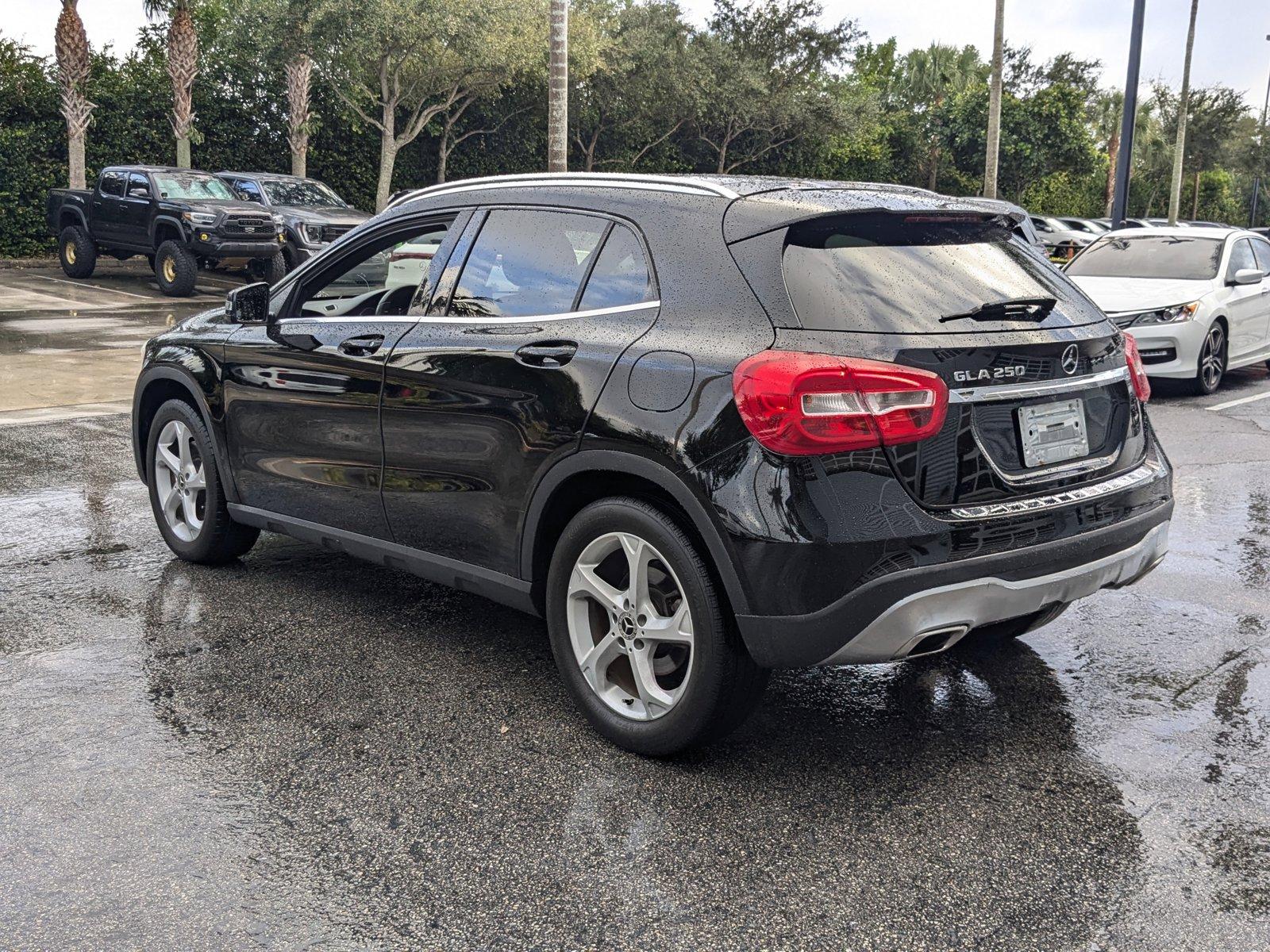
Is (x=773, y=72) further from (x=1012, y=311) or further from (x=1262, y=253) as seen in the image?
(x=1012, y=311)

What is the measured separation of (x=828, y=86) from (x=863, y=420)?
38875 mm

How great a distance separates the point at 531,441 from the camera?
4062 millimetres

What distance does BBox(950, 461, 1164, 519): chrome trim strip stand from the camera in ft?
11.6

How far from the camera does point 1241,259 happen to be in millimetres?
12938

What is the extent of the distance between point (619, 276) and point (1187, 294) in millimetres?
9647

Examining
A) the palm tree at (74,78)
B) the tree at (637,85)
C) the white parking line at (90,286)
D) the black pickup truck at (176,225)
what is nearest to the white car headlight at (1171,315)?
the black pickup truck at (176,225)

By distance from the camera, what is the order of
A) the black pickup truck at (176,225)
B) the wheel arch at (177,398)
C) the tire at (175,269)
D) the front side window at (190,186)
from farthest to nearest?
the front side window at (190,186) → the tire at (175,269) → the black pickup truck at (176,225) → the wheel arch at (177,398)

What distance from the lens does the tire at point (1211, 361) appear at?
1211cm

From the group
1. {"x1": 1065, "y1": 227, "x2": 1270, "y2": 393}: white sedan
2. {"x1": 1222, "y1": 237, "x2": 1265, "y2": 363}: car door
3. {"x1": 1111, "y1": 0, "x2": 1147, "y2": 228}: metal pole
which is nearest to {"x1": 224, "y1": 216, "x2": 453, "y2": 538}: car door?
{"x1": 1065, "y1": 227, "x2": 1270, "y2": 393}: white sedan

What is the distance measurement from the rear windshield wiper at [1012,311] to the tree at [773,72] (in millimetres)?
34409

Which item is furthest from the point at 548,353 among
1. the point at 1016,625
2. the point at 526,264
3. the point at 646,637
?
the point at 1016,625

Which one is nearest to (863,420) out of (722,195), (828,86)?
(722,195)

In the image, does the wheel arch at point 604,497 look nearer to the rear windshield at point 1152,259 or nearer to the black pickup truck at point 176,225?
the rear windshield at point 1152,259

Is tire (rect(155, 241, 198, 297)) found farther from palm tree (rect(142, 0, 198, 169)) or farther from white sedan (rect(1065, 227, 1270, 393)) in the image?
white sedan (rect(1065, 227, 1270, 393))
